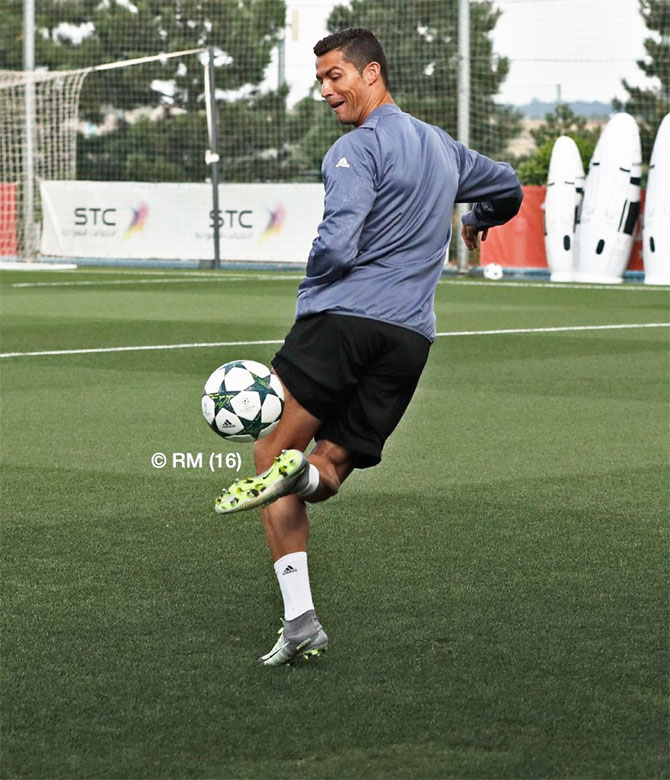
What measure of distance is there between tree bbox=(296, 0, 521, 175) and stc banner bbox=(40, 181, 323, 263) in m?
12.5

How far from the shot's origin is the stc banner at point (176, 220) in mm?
29969

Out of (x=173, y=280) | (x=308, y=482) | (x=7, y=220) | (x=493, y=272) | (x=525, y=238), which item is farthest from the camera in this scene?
(x=7, y=220)

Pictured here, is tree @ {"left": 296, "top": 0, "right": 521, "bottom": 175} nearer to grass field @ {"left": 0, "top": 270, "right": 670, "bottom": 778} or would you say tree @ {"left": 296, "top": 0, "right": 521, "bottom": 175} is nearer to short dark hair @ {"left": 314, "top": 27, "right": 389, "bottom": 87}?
grass field @ {"left": 0, "top": 270, "right": 670, "bottom": 778}

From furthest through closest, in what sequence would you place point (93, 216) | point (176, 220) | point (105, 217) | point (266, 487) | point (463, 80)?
point (93, 216) < point (105, 217) < point (176, 220) < point (463, 80) < point (266, 487)

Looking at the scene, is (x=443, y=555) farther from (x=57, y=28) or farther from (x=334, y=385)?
(x=57, y=28)

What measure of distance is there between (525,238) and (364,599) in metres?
24.0

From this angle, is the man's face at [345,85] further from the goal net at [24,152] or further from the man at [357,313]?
the goal net at [24,152]

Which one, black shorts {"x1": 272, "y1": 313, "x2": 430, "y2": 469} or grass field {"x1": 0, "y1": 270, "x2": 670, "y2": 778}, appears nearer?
grass field {"x1": 0, "y1": 270, "x2": 670, "y2": 778}

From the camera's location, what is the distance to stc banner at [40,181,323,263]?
98.3ft

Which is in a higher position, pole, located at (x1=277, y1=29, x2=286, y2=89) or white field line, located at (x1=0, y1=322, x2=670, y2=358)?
pole, located at (x1=277, y1=29, x2=286, y2=89)

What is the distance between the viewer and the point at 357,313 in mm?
4559

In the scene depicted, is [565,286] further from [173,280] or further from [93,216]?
[93,216]

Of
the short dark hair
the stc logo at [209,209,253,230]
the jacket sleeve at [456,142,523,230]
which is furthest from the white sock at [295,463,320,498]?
the stc logo at [209,209,253,230]

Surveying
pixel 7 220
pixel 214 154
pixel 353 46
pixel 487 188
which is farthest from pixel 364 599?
pixel 7 220
